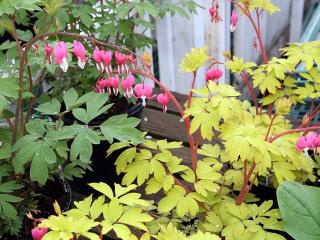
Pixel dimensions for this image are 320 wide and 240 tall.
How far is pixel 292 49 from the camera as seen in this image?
1.36 metres

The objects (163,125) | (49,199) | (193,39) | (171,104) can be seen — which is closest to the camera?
(49,199)

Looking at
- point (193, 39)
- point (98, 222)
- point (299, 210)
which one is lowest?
point (299, 210)

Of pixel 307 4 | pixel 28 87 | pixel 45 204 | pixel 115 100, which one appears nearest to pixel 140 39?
pixel 115 100

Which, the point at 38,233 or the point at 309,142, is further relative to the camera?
the point at 309,142

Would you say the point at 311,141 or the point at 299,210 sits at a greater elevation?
the point at 311,141

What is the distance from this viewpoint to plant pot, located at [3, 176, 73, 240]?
52.6 inches

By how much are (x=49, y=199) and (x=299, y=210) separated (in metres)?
0.74

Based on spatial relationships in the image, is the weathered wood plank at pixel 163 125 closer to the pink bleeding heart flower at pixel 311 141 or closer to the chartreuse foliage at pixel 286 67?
the chartreuse foliage at pixel 286 67

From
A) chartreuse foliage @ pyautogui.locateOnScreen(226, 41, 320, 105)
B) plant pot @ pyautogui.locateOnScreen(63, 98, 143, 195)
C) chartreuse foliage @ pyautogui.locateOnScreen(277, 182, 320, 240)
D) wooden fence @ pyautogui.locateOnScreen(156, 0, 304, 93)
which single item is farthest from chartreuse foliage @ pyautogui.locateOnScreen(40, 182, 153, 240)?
wooden fence @ pyautogui.locateOnScreen(156, 0, 304, 93)

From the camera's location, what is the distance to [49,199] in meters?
1.43

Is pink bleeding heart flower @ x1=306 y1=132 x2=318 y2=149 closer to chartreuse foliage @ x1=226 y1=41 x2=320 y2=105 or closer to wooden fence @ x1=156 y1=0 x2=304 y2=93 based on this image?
chartreuse foliage @ x1=226 y1=41 x2=320 y2=105

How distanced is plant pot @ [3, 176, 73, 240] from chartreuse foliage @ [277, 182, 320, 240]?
2.07ft

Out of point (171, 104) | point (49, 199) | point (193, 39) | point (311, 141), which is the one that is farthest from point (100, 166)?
point (193, 39)

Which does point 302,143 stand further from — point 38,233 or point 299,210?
point 38,233
